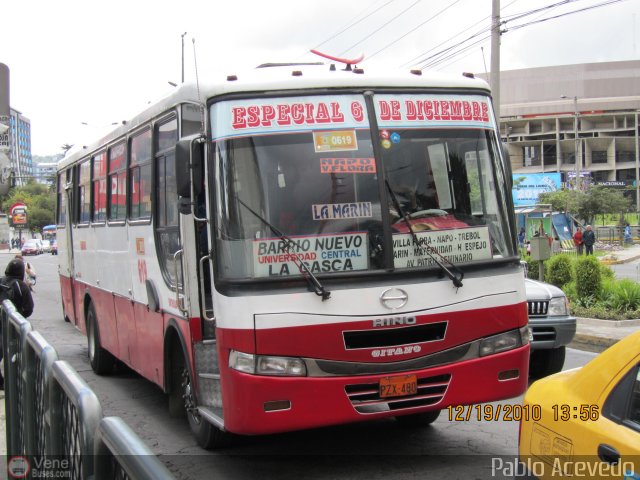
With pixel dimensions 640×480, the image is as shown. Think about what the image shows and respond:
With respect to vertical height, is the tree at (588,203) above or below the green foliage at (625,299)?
above

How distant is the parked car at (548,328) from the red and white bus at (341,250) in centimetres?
330

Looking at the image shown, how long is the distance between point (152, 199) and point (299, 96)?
2291mm

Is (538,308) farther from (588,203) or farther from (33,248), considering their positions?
(33,248)

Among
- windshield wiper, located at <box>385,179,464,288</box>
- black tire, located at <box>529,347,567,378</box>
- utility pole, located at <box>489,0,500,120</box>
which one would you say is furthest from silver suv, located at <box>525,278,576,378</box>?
utility pole, located at <box>489,0,500,120</box>

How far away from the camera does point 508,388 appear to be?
19.3 ft

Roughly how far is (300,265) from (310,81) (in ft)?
4.70

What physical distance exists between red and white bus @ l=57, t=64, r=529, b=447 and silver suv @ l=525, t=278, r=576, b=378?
10.8 ft

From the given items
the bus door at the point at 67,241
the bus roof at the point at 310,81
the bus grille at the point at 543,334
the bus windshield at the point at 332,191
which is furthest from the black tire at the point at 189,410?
the bus door at the point at 67,241

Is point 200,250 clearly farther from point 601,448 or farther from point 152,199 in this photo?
point 601,448

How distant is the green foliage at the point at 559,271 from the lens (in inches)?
678

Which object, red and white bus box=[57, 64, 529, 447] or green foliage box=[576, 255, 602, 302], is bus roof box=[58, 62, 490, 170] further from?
green foliage box=[576, 255, 602, 302]

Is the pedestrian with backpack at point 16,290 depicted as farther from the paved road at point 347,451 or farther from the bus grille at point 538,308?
the bus grille at point 538,308

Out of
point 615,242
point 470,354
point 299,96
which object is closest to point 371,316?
point 470,354

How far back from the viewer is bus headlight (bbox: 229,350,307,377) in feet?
17.4
